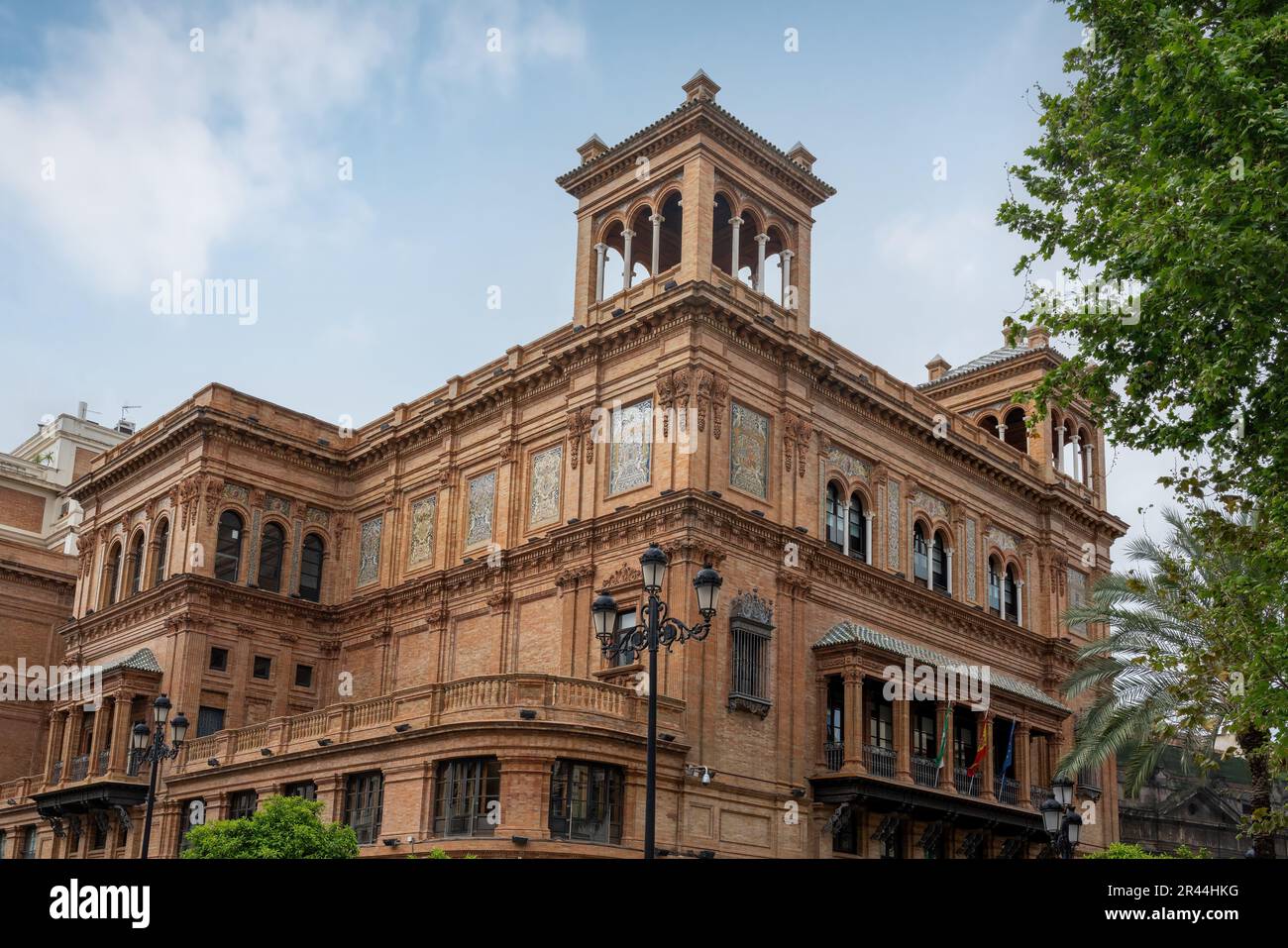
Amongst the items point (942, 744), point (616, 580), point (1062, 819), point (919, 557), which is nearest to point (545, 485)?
point (616, 580)

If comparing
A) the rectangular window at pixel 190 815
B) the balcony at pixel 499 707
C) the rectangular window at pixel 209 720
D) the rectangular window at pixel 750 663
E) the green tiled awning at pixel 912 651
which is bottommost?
the rectangular window at pixel 190 815

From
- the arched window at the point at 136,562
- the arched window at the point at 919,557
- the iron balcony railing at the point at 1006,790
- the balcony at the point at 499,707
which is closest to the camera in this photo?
the balcony at the point at 499,707

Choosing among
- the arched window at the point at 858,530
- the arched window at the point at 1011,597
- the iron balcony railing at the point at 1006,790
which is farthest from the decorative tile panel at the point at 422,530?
the arched window at the point at 1011,597

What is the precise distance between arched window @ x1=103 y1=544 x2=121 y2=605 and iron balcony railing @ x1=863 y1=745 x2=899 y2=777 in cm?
2601

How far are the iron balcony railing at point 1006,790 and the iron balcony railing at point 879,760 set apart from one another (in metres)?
5.33

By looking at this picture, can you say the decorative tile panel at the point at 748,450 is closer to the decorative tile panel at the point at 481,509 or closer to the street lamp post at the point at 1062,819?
the decorative tile panel at the point at 481,509

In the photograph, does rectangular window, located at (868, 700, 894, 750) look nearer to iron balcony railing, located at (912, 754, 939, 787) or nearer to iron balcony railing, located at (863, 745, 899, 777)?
iron balcony railing, located at (863, 745, 899, 777)

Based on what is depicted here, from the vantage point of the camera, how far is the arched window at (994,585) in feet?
138

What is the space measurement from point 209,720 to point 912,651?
66.0ft

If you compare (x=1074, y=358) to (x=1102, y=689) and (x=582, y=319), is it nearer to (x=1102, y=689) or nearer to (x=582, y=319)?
(x=582, y=319)
